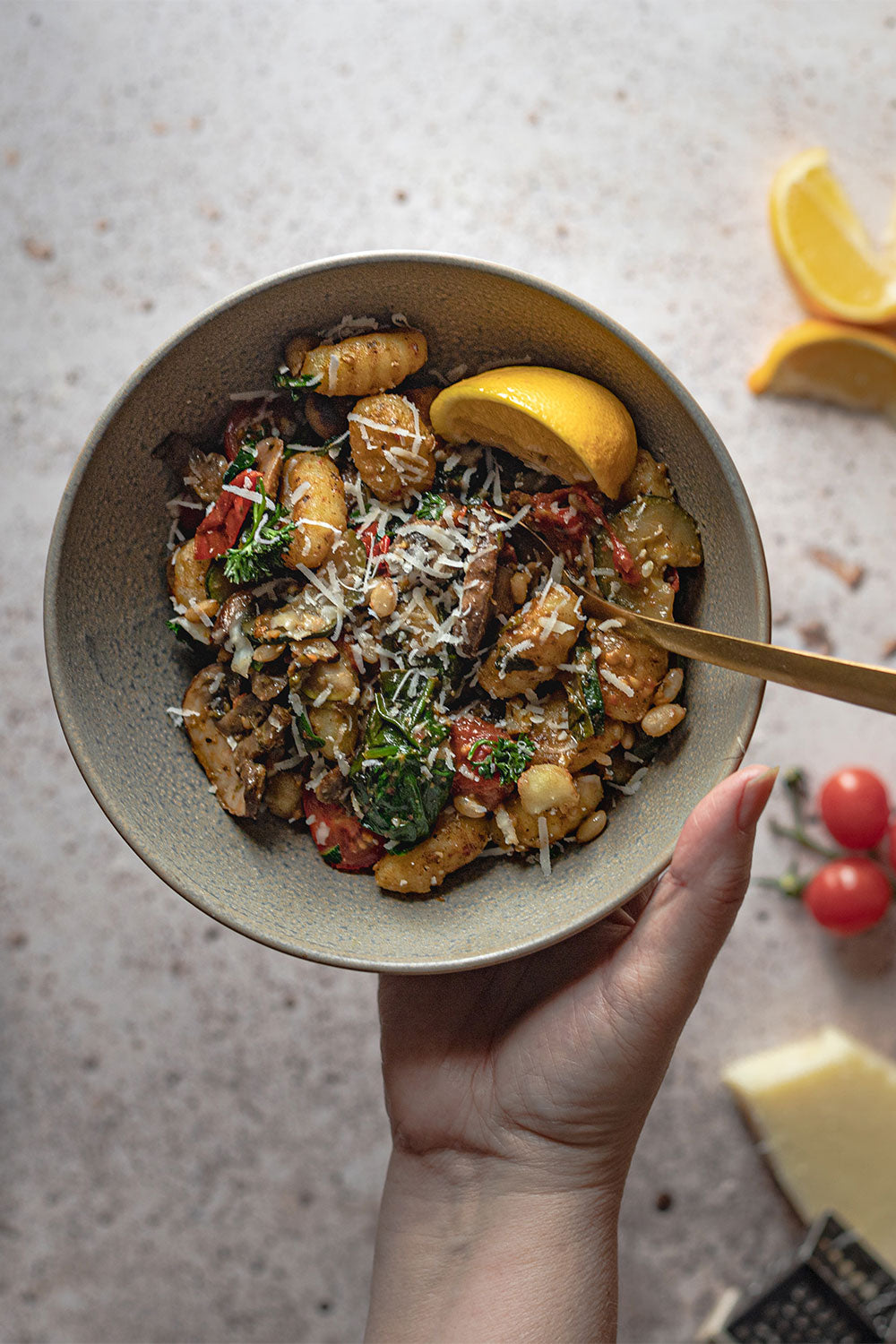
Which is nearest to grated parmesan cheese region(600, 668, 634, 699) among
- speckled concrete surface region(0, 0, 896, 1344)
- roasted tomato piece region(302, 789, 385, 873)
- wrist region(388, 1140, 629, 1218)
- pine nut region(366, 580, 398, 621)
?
pine nut region(366, 580, 398, 621)

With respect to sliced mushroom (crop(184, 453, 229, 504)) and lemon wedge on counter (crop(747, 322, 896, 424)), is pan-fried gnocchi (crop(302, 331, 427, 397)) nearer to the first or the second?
sliced mushroom (crop(184, 453, 229, 504))

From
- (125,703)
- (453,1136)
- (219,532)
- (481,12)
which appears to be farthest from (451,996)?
(481,12)

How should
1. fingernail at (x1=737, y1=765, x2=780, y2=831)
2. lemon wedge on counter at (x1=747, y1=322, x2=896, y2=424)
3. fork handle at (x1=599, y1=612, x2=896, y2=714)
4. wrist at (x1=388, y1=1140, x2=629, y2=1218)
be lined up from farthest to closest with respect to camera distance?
lemon wedge on counter at (x1=747, y1=322, x2=896, y2=424) → wrist at (x1=388, y1=1140, x2=629, y2=1218) → fingernail at (x1=737, y1=765, x2=780, y2=831) → fork handle at (x1=599, y1=612, x2=896, y2=714)

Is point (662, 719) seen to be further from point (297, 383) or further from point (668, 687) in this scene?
point (297, 383)

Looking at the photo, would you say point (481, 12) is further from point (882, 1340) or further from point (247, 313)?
point (882, 1340)

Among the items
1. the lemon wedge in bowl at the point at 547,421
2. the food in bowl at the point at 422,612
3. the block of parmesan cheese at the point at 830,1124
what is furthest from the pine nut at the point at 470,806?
the block of parmesan cheese at the point at 830,1124

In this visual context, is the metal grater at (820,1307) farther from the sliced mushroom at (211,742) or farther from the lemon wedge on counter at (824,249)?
the lemon wedge on counter at (824,249)
